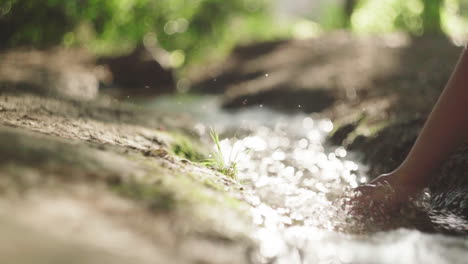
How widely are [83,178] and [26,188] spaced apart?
A: 20cm

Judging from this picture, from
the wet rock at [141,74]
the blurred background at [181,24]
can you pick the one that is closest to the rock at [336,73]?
the wet rock at [141,74]

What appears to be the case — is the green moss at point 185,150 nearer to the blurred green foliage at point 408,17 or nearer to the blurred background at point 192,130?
the blurred background at point 192,130

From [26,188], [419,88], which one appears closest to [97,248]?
[26,188]

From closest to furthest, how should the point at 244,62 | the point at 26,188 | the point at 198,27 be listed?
the point at 26,188 < the point at 244,62 < the point at 198,27

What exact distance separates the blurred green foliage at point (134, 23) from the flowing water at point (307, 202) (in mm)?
2562

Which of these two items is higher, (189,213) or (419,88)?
(419,88)

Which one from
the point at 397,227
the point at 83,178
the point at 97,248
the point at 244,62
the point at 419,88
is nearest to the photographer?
the point at 97,248

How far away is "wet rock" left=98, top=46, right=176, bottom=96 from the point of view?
Result: 28.6ft

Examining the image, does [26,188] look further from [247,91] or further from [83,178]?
[247,91]

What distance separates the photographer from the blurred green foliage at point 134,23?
5.06 meters

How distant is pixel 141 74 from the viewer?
8758mm

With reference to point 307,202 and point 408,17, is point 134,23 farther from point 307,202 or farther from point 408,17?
point 408,17

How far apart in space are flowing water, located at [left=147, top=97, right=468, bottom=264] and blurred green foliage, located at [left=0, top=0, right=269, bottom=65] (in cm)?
256

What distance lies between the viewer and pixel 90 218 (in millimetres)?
1194
